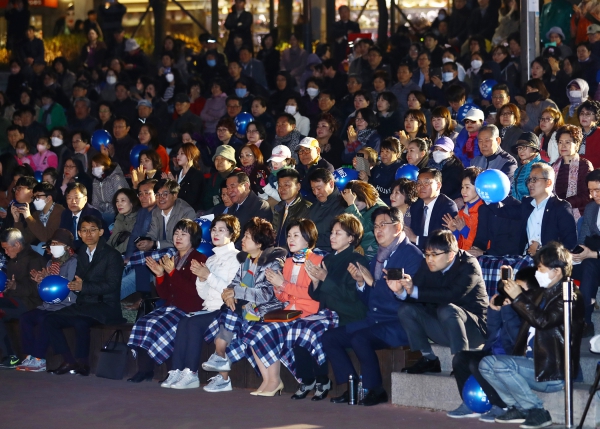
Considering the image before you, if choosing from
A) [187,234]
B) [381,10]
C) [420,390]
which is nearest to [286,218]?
[187,234]

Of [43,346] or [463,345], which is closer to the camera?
[463,345]

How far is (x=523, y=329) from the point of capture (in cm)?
809

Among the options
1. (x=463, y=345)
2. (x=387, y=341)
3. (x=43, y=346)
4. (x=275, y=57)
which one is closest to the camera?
(x=463, y=345)

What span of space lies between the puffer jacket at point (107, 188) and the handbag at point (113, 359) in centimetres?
320

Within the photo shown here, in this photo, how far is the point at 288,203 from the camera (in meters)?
11.4

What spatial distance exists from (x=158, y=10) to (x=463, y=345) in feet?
56.1

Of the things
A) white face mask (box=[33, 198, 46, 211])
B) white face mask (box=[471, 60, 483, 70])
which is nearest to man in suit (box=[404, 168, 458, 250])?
white face mask (box=[33, 198, 46, 211])

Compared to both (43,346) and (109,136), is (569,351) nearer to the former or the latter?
(43,346)

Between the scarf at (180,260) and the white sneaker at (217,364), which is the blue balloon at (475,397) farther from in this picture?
the scarf at (180,260)

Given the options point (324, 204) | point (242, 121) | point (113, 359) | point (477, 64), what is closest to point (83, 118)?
point (242, 121)

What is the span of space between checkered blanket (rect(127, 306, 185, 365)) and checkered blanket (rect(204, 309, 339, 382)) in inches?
29.4

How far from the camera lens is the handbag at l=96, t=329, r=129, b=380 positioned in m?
10.7

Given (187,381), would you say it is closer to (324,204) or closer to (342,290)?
(342,290)

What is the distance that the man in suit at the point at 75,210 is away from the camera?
12.7 m
